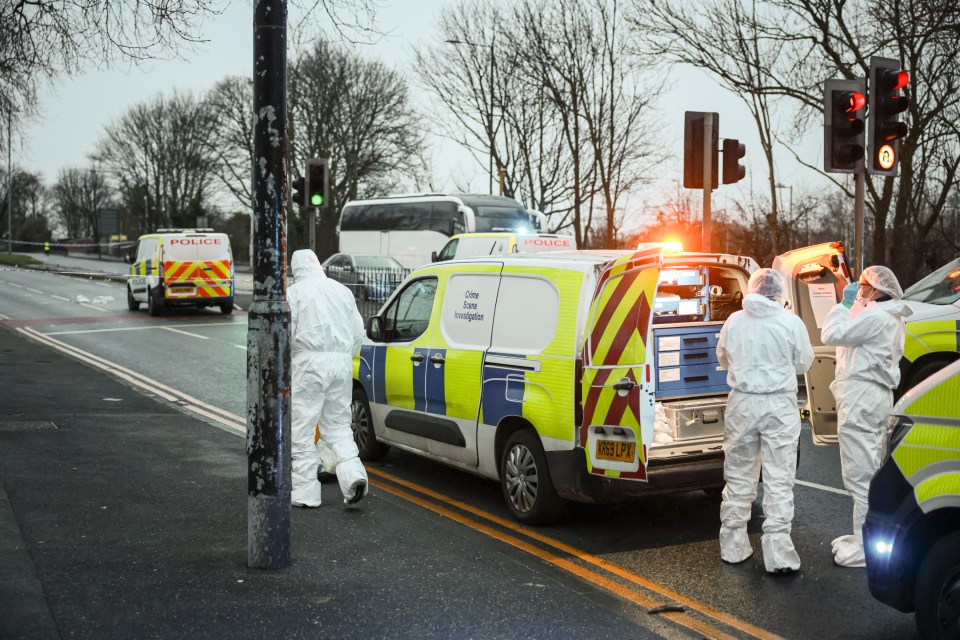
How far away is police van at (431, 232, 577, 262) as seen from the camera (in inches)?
859

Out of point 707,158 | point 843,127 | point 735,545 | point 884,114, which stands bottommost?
point 735,545

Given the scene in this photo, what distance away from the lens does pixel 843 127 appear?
34.4 ft

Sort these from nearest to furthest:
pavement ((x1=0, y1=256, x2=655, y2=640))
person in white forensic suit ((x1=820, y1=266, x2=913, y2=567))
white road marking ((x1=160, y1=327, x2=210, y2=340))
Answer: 1. pavement ((x1=0, y1=256, x2=655, y2=640))
2. person in white forensic suit ((x1=820, y1=266, x2=913, y2=567))
3. white road marking ((x1=160, y1=327, x2=210, y2=340))

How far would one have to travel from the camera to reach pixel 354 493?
23.4ft

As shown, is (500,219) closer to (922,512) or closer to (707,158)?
(707,158)

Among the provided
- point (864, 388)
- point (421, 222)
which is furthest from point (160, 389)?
point (421, 222)

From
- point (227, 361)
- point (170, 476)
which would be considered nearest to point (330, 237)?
point (227, 361)

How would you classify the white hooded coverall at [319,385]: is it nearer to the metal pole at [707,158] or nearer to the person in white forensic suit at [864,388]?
the person in white forensic suit at [864,388]

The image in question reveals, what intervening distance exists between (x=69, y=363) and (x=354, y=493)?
10403 millimetres

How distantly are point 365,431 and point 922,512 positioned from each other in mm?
5497

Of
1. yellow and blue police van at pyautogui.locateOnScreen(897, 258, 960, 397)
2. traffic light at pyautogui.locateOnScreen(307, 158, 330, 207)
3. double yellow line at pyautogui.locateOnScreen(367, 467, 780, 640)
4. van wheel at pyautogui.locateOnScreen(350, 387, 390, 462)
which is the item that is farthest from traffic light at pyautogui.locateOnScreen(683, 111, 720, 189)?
traffic light at pyautogui.locateOnScreen(307, 158, 330, 207)

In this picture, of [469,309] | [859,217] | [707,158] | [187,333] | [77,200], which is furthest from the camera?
[77,200]

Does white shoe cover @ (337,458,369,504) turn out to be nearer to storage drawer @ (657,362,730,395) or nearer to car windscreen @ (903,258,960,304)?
storage drawer @ (657,362,730,395)

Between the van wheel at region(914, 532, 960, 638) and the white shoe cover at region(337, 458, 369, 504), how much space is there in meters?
3.80
